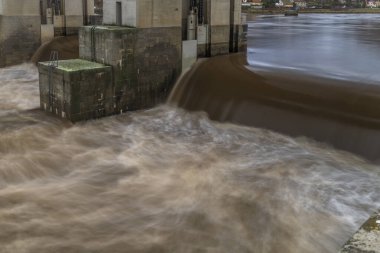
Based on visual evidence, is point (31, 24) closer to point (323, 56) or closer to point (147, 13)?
point (147, 13)

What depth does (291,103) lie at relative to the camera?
12.2 m

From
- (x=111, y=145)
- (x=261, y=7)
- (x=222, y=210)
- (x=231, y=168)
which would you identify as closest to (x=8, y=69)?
(x=111, y=145)

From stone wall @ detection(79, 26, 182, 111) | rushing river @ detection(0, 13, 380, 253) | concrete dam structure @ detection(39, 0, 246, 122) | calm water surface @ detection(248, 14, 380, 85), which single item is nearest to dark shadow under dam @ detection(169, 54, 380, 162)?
rushing river @ detection(0, 13, 380, 253)

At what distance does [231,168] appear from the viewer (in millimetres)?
10039

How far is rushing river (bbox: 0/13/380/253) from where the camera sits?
23.5 feet

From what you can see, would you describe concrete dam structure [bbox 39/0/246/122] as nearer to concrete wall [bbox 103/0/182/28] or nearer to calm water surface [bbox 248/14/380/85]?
concrete wall [bbox 103/0/182/28]

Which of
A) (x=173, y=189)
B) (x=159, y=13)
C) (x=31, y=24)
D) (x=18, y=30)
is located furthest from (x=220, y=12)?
(x=173, y=189)

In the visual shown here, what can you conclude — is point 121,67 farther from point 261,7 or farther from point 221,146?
point 261,7

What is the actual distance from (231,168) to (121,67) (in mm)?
5670

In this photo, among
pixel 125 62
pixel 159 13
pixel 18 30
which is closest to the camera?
pixel 125 62

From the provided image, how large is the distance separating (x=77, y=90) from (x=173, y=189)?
523cm

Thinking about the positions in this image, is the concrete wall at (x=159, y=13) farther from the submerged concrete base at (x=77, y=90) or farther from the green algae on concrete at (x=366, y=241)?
the green algae on concrete at (x=366, y=241)

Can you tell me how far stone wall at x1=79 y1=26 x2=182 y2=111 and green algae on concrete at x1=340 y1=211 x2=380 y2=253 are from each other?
10176 mm

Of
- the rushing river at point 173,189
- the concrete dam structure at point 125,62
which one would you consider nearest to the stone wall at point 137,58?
the concrete dam structure at point 125,62
